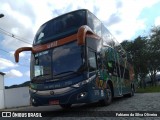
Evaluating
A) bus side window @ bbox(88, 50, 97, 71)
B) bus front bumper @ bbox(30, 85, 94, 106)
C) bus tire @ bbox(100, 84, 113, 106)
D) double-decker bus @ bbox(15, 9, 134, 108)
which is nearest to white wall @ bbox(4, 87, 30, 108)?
bus tire @ bbox(100, 84, 113, 106)

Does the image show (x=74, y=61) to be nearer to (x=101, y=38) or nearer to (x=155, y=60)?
(x=101, y=38)

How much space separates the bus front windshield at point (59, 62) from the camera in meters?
11.4

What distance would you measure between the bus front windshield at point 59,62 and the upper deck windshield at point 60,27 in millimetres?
623

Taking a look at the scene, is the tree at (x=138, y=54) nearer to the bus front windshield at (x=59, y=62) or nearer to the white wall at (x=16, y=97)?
the white wall at (x=16, y=97)

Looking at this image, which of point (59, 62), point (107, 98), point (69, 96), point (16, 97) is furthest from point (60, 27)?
point (16, 97)

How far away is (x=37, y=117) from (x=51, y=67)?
77.9 inches

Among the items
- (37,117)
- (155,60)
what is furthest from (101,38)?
(155,60)

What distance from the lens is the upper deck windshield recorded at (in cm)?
1217

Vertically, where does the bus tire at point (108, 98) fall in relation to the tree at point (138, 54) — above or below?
below

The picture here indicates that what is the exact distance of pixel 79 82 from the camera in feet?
36.3

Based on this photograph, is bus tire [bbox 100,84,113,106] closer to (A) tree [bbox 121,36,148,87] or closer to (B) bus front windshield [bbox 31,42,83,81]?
(B) bus front windshield [bbox 31,42,83,81]

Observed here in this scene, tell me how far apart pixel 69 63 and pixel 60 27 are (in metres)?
1.90

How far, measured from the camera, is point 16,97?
1722 inches

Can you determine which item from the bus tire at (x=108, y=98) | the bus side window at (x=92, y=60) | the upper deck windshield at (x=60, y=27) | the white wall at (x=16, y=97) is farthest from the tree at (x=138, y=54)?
the bus side window at (x=92, y=60)
